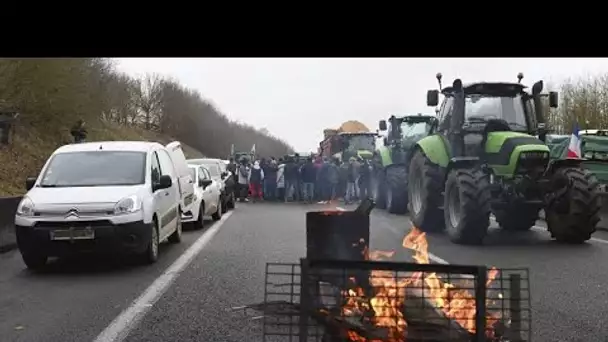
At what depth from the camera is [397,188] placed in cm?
1978

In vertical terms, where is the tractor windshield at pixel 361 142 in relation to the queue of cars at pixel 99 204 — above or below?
above

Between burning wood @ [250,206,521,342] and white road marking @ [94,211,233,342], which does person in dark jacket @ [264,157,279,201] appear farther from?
burning wood @ [250,206,521,342]

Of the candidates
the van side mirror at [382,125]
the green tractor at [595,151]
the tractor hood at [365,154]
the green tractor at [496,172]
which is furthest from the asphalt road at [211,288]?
the tractor hood at [365,154]

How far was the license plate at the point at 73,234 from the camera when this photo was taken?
9.68 meters

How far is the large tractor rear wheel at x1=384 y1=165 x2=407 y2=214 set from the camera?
64.8 ft

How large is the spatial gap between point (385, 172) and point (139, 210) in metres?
11.3

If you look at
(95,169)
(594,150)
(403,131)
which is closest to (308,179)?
(403,131)

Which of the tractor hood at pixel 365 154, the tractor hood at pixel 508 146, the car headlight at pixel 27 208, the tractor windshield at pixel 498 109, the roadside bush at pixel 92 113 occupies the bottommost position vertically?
the car headlight at pixel 27 208

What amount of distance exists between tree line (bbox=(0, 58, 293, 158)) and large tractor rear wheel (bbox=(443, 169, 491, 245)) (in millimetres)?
7765

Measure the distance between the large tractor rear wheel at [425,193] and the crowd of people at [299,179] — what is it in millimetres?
9791

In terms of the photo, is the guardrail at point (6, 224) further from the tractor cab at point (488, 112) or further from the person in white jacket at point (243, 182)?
the person in white jacket at point (243, 182)

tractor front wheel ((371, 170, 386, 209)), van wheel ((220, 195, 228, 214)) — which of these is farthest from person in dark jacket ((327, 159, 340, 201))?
van wheel ((220, 195, 228, 214))

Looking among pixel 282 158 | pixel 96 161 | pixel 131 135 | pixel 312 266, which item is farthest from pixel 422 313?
pixel 131 135
